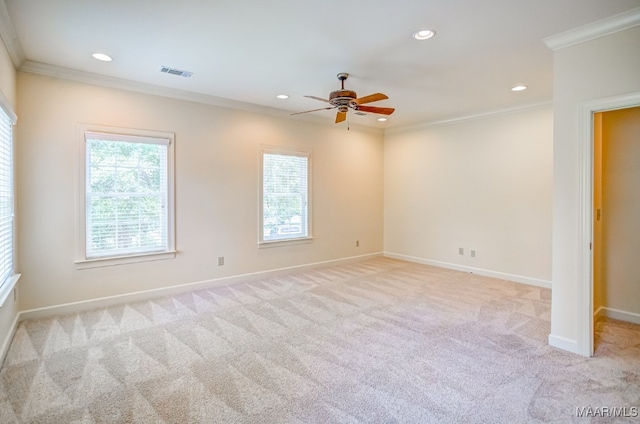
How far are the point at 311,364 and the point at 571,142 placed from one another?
2.93 metres

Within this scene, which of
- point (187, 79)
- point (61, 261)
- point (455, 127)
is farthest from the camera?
point (455, 127)

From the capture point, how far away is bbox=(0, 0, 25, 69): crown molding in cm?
259

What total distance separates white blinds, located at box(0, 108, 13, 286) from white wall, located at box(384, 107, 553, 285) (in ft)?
19.7

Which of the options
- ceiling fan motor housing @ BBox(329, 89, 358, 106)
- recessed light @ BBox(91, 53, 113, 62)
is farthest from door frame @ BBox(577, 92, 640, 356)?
recessed light @ BBox(91, 53, 113, 62)

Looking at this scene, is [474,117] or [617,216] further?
[474,117]

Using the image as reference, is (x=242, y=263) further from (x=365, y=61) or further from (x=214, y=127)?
(x=365, y=61)

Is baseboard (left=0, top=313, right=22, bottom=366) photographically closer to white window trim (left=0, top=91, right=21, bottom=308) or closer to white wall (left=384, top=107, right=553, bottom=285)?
white window trim (left=0, top=91, right=21, bottom=308)

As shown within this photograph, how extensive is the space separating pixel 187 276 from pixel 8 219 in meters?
2.09

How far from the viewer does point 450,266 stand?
Answer: 20.0ft

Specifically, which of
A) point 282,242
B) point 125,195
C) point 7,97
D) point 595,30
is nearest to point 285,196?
point 282,242

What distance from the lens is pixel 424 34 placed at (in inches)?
114

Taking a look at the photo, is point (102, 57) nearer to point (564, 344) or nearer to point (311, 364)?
point (311, 364)

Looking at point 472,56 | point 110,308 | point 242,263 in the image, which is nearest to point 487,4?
point 472,56

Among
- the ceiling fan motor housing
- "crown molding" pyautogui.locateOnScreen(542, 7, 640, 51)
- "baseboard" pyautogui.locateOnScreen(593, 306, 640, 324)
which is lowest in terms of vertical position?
"baseboard" pyautogui.locateOnScreen(593, 306, 640, 324)
